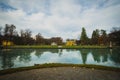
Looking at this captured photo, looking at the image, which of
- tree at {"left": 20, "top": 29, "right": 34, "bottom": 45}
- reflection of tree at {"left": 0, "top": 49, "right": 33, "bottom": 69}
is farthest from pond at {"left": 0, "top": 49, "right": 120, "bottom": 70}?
tree at {"left": 20, "top": 29, "right": 34, "bottom": 45}

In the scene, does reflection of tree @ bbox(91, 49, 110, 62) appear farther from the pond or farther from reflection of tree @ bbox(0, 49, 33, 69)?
reflection of tree @ bbox(0, 49, 33, 69)

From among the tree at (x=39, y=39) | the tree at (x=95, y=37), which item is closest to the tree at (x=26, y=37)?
the tree at (x=39, y=39)

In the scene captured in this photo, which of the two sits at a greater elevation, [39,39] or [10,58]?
[39,39]

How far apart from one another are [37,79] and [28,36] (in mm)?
56796

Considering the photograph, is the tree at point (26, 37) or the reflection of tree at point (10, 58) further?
the tree at point (26, 37)

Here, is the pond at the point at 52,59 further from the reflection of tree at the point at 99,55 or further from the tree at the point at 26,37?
the tree at the point at 26,37

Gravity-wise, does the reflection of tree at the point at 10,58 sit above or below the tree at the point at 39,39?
below

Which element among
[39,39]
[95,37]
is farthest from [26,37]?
[95,37]

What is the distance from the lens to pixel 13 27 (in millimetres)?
57719

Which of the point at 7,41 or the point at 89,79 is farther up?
the point at 7,41

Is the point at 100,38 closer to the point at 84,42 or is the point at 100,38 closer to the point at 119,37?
the point at 84,42

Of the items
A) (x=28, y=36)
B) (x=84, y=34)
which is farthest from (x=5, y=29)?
(x=84, y=34)

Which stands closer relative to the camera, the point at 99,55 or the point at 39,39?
the point at 99,55

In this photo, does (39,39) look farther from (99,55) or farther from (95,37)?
(99,55)
